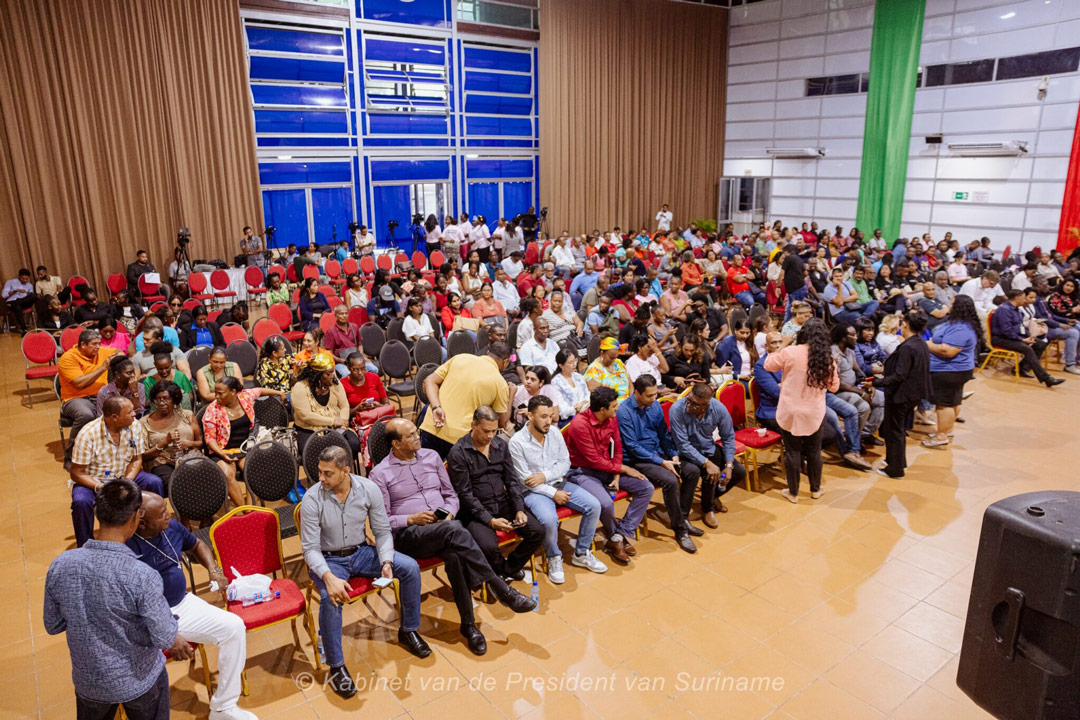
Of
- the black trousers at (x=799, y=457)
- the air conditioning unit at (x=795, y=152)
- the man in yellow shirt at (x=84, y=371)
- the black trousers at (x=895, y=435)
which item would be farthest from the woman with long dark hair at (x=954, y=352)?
the air conditioning unit at (x=795, y=152)

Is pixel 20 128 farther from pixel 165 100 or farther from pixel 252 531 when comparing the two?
pixel 252 531

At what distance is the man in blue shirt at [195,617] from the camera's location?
3.52m

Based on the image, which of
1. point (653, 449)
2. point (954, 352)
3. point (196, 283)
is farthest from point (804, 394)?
point (196, 283)

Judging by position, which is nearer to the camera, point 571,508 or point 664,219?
point 571,508

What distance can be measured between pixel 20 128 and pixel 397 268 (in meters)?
6.47

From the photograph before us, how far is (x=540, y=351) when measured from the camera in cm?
715

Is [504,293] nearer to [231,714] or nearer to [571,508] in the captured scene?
[571,508]

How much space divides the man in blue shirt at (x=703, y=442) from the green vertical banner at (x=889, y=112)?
14.9m

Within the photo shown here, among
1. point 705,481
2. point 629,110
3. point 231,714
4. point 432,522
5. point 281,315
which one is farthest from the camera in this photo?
point 629,110

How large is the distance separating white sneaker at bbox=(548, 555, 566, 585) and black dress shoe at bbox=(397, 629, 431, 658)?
103 centimetres

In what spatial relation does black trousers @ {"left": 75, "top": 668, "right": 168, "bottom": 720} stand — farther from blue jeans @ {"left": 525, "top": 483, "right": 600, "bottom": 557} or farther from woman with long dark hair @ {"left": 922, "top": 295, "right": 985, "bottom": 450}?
woman with long dark hair @ {"left": 922, "top": 295, "right": 985, "bottom": 450}

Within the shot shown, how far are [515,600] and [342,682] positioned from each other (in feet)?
3.79

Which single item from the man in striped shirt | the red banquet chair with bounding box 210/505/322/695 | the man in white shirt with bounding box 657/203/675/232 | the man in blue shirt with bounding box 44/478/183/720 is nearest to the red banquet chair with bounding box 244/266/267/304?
the man in striped shirt

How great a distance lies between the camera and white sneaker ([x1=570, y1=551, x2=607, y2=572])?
503cm
